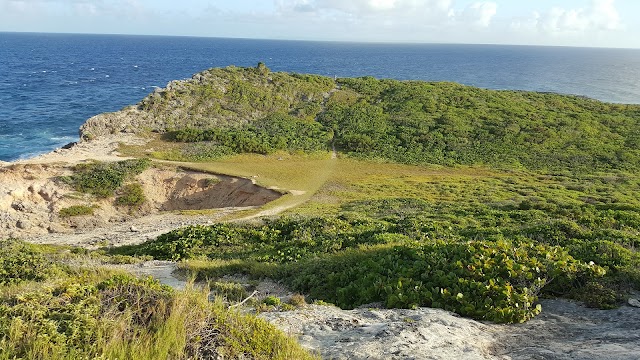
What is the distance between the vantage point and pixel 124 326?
6461 millimetres

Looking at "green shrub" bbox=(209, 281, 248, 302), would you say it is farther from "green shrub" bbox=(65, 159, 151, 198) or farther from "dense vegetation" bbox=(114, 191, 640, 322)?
"green shrub" bbox=(65, 159, 151, 198)

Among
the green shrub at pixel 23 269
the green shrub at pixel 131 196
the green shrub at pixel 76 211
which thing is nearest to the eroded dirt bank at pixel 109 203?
the green shrub at pixel 76 211

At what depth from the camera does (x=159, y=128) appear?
165 ft

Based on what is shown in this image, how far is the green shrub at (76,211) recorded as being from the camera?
3353 centimetres

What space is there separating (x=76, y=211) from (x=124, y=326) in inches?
1234

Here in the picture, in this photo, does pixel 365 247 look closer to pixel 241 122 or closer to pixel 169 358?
Answer: pixel 169 358

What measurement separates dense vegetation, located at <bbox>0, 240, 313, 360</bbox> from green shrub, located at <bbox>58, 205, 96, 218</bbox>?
29.3m

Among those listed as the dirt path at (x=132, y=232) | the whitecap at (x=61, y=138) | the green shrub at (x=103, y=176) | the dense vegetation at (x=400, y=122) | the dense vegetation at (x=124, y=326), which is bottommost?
the whitecap at (x=61, y=138)

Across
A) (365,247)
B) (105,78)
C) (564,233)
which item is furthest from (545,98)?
(105,78)

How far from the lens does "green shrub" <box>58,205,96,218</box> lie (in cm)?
3353

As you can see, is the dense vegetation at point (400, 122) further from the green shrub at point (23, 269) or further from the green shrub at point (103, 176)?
the green shrub at point (23, 269)

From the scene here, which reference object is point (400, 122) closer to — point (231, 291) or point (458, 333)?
point (231, 291)

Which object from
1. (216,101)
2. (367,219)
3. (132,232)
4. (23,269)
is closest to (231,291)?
(23,269)

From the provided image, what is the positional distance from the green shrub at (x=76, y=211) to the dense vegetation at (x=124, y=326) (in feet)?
96.0
